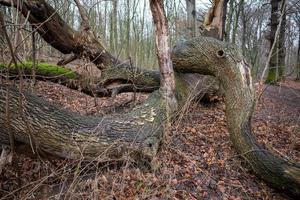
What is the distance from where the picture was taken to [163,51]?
16.3 ft

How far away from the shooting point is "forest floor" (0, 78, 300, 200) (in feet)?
10.3

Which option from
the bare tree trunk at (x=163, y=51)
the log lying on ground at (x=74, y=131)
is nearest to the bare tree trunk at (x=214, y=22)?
the bare tree trunk at (x=163, y=51)

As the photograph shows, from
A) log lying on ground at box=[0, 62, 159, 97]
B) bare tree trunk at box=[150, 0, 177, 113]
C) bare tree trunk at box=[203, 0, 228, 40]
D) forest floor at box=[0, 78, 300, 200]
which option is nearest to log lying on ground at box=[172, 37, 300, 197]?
forest floor at box=[0, 78, 300, 200]

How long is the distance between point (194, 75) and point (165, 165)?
3.27 meters

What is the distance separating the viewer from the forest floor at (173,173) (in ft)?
10.3

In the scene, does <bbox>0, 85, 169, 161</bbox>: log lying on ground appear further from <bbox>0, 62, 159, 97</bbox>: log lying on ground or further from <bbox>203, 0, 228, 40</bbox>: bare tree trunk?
<bbox>203, 0, 228, 40</bbox>: bare tree trunk

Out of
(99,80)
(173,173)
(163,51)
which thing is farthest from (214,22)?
(173,173)

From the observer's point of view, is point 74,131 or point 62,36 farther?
point 62,36

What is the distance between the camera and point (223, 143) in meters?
5.07

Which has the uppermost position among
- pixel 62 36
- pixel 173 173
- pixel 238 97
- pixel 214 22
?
pixel 214 22

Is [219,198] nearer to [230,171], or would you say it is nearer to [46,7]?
[230,171]

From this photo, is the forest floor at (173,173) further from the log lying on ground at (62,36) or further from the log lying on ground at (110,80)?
the log lying on ground at (62,36)

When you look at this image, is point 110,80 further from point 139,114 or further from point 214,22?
point 214,22

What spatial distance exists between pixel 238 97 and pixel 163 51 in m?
1.61
